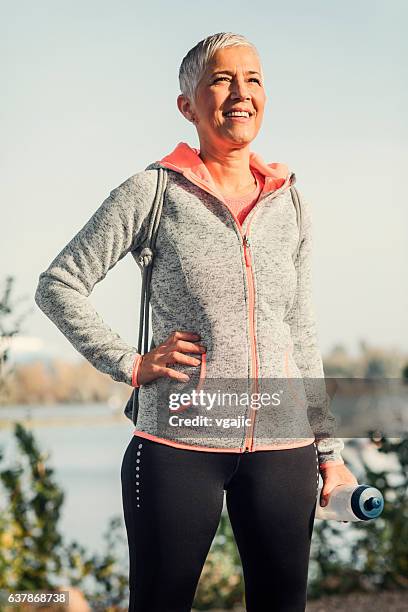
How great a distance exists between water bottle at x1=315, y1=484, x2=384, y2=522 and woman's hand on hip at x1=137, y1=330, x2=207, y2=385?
439 mm

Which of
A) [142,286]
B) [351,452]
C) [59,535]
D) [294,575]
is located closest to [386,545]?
[351,452]

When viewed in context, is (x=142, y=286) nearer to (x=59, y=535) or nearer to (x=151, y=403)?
(x=151, y=403)

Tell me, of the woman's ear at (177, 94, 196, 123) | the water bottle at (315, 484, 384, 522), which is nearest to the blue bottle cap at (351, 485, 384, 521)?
the water bottle at (315, 484, 384, 522)

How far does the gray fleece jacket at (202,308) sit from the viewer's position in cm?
188

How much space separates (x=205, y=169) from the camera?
2014 millimetres

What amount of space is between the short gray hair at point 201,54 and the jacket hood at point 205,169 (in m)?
0.13

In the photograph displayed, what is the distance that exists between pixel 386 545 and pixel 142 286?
8.74 ft

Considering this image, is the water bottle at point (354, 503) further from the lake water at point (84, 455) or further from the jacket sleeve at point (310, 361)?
the lake water at point (84, 455)

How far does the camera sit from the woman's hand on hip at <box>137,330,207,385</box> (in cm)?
187

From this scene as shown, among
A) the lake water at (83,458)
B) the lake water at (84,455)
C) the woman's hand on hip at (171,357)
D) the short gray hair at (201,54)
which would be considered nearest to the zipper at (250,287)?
the woman's hand on hip at (171,357)

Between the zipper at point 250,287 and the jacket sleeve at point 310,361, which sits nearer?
the zipper at point 250,287

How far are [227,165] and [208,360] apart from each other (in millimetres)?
467

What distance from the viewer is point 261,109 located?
201 cm

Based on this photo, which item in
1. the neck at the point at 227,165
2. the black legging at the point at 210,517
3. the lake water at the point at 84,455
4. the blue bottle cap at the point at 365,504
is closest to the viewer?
the black legging at the point at 210,517
